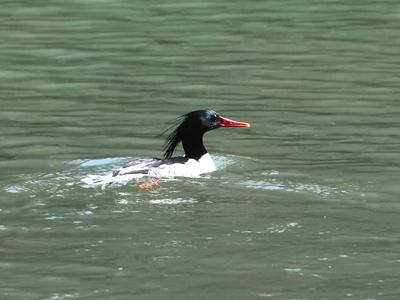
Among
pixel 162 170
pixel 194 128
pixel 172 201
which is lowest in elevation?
pixel 172 201

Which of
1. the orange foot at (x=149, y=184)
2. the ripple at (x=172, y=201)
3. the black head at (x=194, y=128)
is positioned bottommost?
the ripple at (x=172, y=201)

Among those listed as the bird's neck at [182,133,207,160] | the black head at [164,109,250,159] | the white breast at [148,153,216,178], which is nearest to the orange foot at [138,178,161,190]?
the white breast at [148,153,216,178]

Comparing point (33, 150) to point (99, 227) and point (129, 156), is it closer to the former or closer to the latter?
point (129, 156)

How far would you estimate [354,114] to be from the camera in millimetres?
15875

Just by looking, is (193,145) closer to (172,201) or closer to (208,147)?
(208,147)

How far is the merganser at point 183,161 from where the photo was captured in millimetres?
12531

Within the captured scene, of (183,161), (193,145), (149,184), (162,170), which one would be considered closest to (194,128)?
(193,145)

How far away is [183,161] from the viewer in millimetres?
13352

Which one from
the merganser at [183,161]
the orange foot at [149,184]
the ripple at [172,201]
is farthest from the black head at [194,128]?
the ripple at [172,201]

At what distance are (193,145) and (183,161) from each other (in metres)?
0.56

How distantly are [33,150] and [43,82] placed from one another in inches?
160

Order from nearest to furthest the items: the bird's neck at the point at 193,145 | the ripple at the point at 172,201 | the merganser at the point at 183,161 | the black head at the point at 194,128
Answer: the ripple at the point at 172,201 → the merganser at the point at 183,161 → the bird's neck at the point at 193,145 → the black head at the point at 194,128

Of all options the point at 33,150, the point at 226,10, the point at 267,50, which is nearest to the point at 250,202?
the point at 33,150

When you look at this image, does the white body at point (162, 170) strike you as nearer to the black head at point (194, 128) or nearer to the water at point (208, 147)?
the water at point (208, 147)
